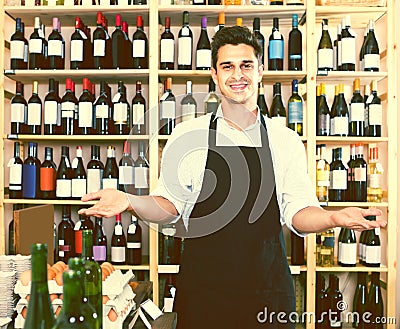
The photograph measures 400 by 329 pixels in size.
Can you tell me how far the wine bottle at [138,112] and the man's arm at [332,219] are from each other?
1.34 m

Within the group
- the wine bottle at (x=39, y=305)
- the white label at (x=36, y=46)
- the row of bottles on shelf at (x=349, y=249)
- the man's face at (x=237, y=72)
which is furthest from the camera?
the white label at (x=36, y=46)

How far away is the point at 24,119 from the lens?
2961 mm

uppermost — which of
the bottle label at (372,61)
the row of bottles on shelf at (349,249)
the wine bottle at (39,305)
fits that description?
the bottle label at (372,61)

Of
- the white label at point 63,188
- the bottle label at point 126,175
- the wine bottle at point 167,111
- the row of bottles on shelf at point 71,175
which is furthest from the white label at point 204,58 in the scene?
the white label at point 63,188

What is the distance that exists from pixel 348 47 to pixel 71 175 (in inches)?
58.6

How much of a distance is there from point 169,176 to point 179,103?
1.20 m

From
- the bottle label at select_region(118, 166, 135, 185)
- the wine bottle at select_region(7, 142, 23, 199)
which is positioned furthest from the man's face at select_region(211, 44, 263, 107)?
the wine bottle at select_region(7, 142, 23, 199)

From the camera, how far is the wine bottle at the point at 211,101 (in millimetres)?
2932

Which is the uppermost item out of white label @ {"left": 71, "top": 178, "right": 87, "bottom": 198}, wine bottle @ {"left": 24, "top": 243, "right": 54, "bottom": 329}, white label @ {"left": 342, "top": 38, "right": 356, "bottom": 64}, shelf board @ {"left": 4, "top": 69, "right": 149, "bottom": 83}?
white label @ {"left": 342, "top": 38, "right": 356, "bottom": 64}

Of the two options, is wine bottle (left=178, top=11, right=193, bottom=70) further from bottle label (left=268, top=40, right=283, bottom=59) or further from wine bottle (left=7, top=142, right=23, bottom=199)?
wine bottle (left=7, top=142, right=23, bottom=199)

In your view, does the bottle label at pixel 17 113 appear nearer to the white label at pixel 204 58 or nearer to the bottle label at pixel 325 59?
the white label at pixel 204 58

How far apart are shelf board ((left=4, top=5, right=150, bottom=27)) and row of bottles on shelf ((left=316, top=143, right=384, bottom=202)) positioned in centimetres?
110

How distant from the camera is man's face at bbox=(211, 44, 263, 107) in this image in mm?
1757

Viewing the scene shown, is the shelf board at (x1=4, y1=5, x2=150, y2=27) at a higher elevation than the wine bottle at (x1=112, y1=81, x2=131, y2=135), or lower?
higher
